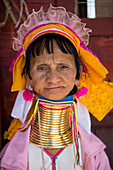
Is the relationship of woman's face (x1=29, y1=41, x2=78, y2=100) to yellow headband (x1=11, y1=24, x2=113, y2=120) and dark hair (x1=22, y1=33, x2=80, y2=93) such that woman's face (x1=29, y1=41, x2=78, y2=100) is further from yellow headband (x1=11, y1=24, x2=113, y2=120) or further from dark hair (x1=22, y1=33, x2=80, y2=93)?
yellow headband (x1=11, y1=24, x2=113, y2=120)

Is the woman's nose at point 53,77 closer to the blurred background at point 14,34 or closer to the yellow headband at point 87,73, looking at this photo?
the yellow headband at point 87,73

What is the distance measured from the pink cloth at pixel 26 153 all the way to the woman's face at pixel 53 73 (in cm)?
46

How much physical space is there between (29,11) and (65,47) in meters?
1.00

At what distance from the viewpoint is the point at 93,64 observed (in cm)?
183

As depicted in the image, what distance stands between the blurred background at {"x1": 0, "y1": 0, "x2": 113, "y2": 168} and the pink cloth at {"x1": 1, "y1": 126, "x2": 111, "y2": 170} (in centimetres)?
49

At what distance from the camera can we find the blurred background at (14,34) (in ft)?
8.05

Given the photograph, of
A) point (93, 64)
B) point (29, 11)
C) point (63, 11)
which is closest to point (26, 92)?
point (93, 64)

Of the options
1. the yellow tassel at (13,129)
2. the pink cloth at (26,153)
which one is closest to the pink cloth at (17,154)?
the pink cloth at (26,153)

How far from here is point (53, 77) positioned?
64.8 inches

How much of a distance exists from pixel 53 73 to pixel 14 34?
105 cm

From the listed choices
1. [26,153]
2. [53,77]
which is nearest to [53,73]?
[53,77]

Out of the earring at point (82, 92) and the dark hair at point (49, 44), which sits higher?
the dark hair at point (49, 44)

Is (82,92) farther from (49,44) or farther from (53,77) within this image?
(49,44)

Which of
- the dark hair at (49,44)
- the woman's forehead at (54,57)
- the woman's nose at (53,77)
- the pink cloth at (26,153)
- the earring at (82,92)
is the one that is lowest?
the pink cloth at (26,153)
